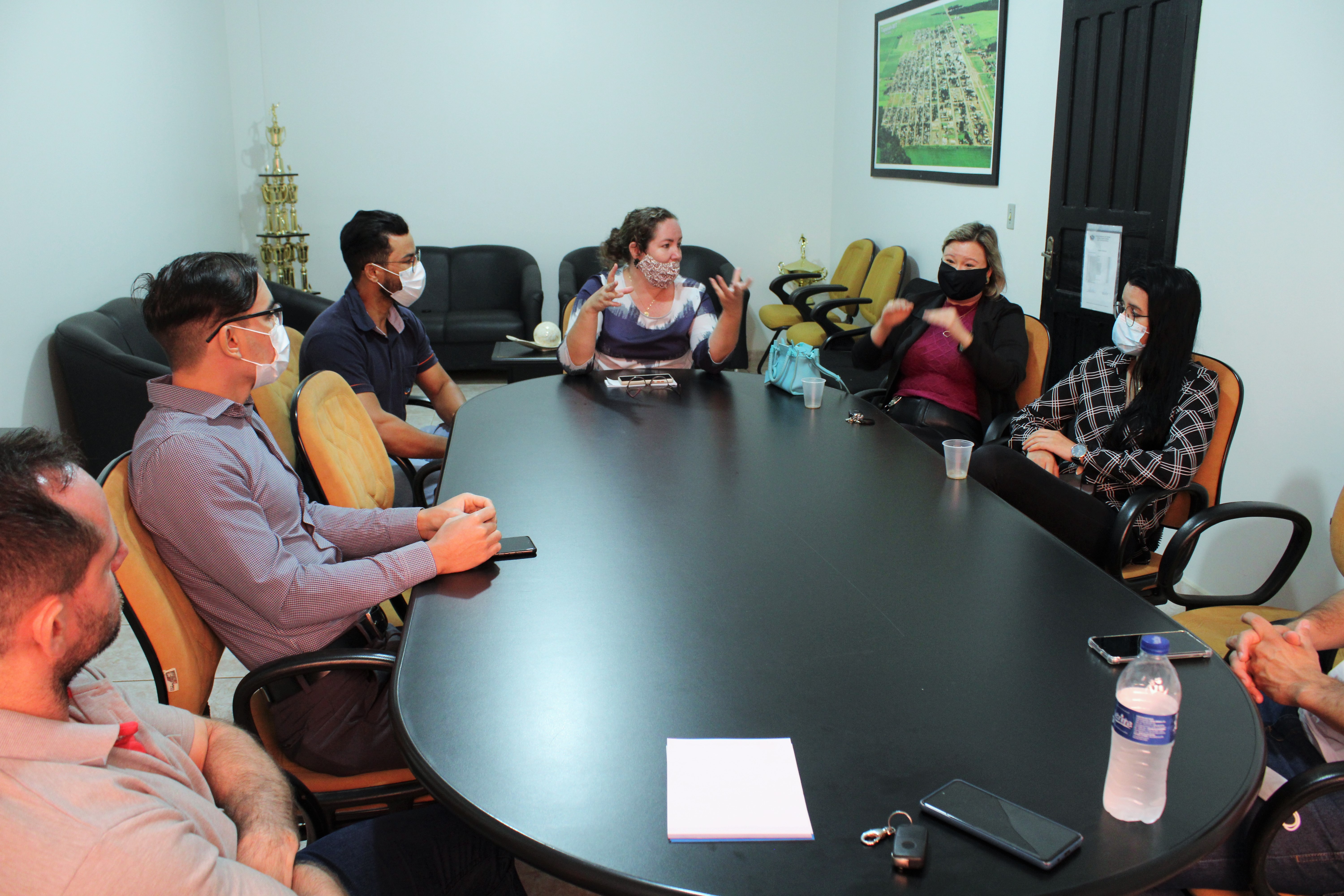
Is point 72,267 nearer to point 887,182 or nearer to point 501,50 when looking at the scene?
point 501,50

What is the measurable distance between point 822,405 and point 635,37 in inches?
197

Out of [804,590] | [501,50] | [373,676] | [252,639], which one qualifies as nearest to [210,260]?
[252,639]

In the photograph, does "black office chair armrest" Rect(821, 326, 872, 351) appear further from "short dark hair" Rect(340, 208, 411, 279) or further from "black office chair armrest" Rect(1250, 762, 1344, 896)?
"black office chair armrest" Rect(1250, 762, 1344, 896)

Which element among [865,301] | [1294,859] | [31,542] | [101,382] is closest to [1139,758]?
[1294,859]

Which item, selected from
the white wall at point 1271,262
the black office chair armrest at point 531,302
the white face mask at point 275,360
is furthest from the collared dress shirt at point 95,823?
the black office chair armrest at point 531,302

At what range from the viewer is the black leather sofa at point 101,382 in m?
3.96

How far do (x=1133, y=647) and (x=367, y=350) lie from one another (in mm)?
2442

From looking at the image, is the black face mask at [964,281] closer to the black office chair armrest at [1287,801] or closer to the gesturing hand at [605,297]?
the gesturing hand at [605,297]

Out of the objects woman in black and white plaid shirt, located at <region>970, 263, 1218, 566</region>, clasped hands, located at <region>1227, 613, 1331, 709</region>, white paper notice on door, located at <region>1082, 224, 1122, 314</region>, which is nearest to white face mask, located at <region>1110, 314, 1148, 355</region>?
woman in black and white plaid shirt, located at <region>970, 263, 1218, 566</region>

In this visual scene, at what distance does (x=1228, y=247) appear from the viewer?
10.4 ft

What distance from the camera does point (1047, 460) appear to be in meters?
2.80

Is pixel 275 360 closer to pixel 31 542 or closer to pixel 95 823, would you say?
pixel 31 542

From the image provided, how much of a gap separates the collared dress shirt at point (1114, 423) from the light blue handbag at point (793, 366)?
68cm

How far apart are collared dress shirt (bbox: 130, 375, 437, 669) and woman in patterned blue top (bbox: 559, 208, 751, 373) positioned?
175 cm
